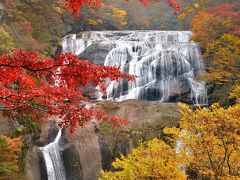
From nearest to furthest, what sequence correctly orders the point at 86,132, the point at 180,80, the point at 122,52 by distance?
the point at 86,132 < the point at 180,80 < the point at 122,52

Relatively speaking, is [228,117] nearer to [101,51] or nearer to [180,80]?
[180,80]

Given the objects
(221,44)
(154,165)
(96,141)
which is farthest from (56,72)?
(221,44)

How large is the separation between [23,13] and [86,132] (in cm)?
1409

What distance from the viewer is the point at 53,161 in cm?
1410

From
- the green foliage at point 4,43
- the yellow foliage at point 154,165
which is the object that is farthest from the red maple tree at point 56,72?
the green foliage at point 4,43

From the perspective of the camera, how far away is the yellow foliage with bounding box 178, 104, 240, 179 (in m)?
7.67

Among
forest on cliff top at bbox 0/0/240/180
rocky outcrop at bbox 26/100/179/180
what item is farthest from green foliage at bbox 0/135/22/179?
rocky outcrop at bbox 26/100/179/180

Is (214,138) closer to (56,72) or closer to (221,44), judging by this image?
(56,72)

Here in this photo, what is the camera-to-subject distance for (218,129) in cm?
778

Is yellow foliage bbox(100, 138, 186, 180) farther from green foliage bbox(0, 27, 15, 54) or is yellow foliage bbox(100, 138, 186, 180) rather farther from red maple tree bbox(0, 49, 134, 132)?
green foliage bbox(0, 27, 15, 54)

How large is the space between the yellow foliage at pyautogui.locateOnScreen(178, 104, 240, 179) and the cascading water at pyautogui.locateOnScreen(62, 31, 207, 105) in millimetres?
11467

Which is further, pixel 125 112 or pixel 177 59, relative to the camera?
pixel 177 59

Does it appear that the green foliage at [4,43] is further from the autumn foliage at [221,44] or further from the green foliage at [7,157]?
the autumn foliage at [221,44]

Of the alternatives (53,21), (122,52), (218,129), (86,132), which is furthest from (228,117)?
(53,21)
